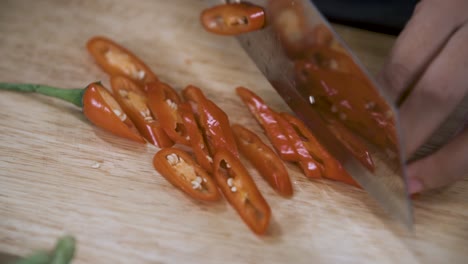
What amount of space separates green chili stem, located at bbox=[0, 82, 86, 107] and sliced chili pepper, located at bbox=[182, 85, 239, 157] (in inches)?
14.6

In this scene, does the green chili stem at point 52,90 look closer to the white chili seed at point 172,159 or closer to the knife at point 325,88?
the white chili seed at point 172,159

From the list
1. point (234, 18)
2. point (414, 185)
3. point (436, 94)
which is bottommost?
point (414, 185)

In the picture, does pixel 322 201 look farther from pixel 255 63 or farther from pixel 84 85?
pixel 84 85

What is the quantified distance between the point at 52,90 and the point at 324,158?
34.7 inches

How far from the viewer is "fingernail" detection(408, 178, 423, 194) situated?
1.39 m

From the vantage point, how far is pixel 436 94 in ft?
4.59

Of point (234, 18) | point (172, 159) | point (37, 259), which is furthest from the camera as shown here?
point (234, 18)

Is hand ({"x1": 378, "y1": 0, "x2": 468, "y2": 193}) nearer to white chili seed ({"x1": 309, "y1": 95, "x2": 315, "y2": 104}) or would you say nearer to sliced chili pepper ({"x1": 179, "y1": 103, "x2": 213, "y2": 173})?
white chili seed ({"x1": 309, "y1": 95, "x2": 315, "y2": 104})

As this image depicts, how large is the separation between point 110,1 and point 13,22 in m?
0.38

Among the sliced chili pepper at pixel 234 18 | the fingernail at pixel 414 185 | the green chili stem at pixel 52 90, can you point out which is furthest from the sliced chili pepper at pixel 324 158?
the green chili stem at pixel 52 90

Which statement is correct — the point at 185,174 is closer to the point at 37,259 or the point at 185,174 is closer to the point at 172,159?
the point at 172,159

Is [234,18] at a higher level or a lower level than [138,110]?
higher

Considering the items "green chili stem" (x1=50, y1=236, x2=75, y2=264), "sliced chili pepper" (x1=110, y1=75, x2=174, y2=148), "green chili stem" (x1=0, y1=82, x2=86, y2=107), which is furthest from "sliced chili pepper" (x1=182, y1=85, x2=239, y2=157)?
"green chili stem" (x1=50, y1=236, x2=75, y2=264)

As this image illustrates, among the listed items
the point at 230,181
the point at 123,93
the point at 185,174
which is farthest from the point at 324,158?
the point at 123,93
